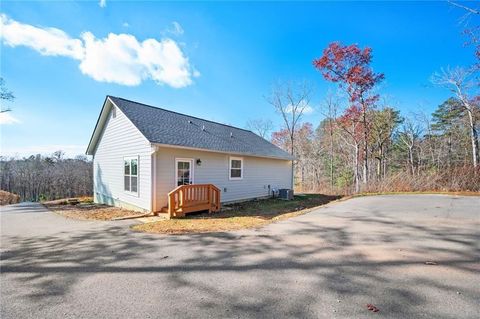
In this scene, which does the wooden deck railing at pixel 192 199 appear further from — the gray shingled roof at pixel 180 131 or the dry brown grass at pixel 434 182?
the dry brown grass at pixel 434 182

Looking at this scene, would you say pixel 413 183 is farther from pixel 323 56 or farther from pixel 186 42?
pixel 186 42

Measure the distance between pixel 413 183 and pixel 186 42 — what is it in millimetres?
16322

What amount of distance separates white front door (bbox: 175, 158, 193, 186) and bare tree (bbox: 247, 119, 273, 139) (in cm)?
2486

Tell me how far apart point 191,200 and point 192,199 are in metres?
0.07

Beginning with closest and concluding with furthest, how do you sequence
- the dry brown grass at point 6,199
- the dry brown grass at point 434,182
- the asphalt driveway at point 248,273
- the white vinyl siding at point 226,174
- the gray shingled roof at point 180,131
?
the asphalt driveway at point 248,273 < the white vinyl siding at point 226,174 < the gray shingled roof at point 180,131 < the dry brown grass at point 6,199 < the dry brown grass at point 434,182

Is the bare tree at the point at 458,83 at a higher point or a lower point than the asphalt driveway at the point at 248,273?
higher

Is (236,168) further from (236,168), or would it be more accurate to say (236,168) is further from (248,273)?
(248,273)

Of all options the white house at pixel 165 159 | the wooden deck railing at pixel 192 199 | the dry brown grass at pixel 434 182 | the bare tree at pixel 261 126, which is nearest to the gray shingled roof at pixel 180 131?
the white house at pixel 165 159

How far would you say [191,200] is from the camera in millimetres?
8766

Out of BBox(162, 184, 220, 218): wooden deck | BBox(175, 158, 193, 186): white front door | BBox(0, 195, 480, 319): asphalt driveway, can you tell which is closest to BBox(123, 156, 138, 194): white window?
BBox(175, 158, 193, 186): white front door

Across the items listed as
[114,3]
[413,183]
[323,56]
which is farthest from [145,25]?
[413,183]

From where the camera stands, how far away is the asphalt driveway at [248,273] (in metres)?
2.63

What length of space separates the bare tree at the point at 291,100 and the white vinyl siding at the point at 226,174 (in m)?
10.7

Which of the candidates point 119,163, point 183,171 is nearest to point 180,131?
point 183,171
